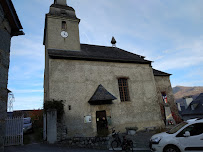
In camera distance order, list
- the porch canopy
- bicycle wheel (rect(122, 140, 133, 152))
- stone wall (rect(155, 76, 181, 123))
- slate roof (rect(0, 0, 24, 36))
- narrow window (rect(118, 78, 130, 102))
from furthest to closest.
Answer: stone wall (rect(155, 76, 181, 123)) < narrow window (rect(118, 78, 130, 102)) < the porch canopy < bicycle wheel (rect(122, 140, 133, 152)) < slate roof (rect(0, 0, 24, 36))

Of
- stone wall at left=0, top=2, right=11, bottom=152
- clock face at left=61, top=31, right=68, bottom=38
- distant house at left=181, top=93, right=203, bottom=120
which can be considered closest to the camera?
stone wall at left=0, top=2, right=11, bottom=152

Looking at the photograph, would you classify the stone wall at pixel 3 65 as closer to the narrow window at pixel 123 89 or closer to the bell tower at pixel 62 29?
the bell tower at pixel 62 29

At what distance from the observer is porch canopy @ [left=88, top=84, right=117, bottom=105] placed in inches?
411

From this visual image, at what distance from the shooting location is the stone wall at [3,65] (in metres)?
3.45

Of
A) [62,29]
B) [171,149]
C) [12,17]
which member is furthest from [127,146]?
[62,29]

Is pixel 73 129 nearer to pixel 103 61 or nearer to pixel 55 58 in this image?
pixel 55 58

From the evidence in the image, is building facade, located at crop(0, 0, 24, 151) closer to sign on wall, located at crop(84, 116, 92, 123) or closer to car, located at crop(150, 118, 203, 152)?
car, located at crop(150, 118, 203, 152)

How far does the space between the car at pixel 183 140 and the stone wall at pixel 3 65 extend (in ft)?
17.7

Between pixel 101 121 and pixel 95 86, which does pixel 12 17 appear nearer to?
pixel 95 86

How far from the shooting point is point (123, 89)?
42.1ft

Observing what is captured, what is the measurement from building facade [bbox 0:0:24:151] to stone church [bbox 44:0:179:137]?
608cm

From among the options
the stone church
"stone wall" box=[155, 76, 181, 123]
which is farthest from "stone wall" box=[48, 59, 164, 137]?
"stone wall" box=[155, 76, 181, 123]

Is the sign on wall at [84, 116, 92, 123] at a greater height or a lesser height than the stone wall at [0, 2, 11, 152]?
lesser

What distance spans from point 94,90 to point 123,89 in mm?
3167
